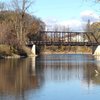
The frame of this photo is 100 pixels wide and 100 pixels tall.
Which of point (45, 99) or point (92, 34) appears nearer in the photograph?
point (45, 99)

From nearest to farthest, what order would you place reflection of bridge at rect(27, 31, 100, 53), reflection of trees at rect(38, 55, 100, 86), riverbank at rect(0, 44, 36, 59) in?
reflection of trees at rect(38, 55, 100, 86)
riverbank at rect(0, 44, 36, 59)
reflection of bridge at rect(27, 31, 100, 53)

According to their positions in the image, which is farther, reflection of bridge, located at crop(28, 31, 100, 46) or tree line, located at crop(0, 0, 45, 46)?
reflection of bridge, located at crop(28, 31, 100, 46)

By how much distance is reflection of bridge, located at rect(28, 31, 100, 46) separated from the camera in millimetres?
134375

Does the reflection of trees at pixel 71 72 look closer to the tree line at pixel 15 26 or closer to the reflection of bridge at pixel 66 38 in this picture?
the tree line at pixel 15 26

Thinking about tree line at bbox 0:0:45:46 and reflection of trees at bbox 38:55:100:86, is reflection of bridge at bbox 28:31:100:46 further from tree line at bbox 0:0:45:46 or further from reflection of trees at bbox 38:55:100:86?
reflection of trees at bbox 38:55:100:86

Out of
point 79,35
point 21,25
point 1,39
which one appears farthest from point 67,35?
point 1,39

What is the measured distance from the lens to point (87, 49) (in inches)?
6777

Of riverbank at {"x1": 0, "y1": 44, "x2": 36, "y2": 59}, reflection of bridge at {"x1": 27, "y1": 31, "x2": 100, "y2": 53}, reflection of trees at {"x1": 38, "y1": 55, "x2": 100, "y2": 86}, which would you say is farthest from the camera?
reflection of bridge at {"x1": 27, "y1": 31, "x2": 100, "y2": 53}

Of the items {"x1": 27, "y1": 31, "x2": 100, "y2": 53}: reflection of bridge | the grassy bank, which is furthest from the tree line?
{"x1": 27, "y1": 31, "x2": 100, "y2": 53}: reflection of bridge

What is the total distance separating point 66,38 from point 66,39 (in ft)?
5.45

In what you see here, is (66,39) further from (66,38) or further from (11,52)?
(11,52)

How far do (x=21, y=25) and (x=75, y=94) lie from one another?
77.7 m

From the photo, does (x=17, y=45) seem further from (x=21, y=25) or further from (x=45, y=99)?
(x=45, y=99)

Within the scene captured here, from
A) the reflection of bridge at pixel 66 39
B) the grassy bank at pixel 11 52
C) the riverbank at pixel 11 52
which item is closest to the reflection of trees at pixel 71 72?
the riverbank at pixel 11 52
